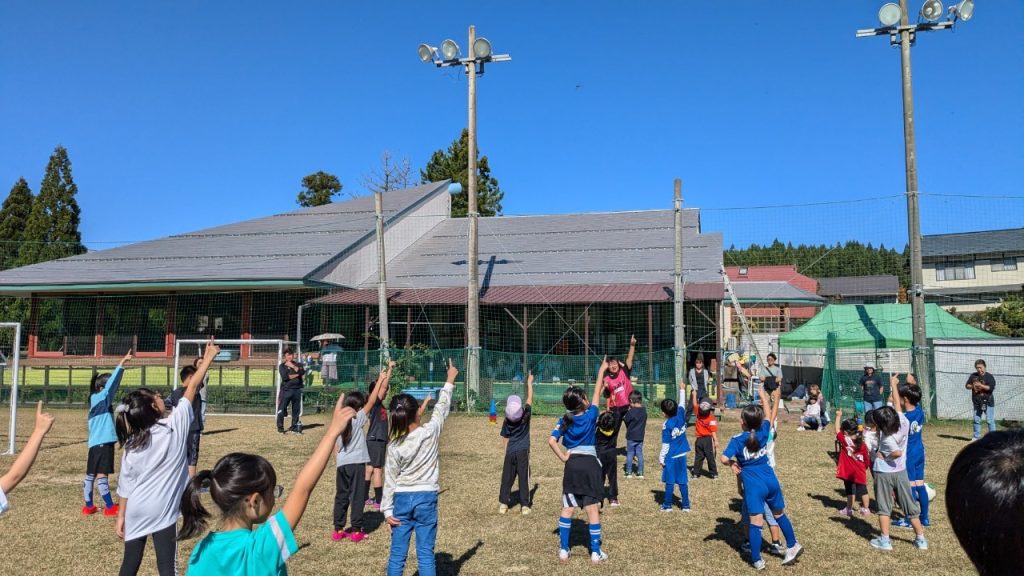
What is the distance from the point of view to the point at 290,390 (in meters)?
14.3

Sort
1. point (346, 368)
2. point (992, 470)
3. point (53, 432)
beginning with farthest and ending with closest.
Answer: point (346, 368)
point (53, 432)
point (992, 470)

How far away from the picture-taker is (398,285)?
2464 cm

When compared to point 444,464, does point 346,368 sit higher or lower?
higher

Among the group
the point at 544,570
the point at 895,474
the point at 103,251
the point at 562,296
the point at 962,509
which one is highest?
the point at 103,251

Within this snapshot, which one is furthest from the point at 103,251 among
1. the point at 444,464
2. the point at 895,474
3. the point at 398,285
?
the point at 895,474

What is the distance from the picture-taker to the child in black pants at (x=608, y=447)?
783 cm

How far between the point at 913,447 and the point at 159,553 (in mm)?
7090

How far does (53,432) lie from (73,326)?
425 inches

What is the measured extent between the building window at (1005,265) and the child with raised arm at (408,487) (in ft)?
170

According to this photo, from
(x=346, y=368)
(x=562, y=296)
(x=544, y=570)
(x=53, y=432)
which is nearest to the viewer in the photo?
(x=544, y=570)

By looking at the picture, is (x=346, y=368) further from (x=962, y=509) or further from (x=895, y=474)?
(x=962, y=509)

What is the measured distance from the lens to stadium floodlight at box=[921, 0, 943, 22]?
17.1 metres

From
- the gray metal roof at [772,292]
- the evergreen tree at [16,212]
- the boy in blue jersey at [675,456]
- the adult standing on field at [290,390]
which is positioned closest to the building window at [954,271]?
the gray metal roof at [772,292]

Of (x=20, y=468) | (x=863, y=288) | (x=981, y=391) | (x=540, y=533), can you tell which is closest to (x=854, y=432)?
(x=540, y=533)
